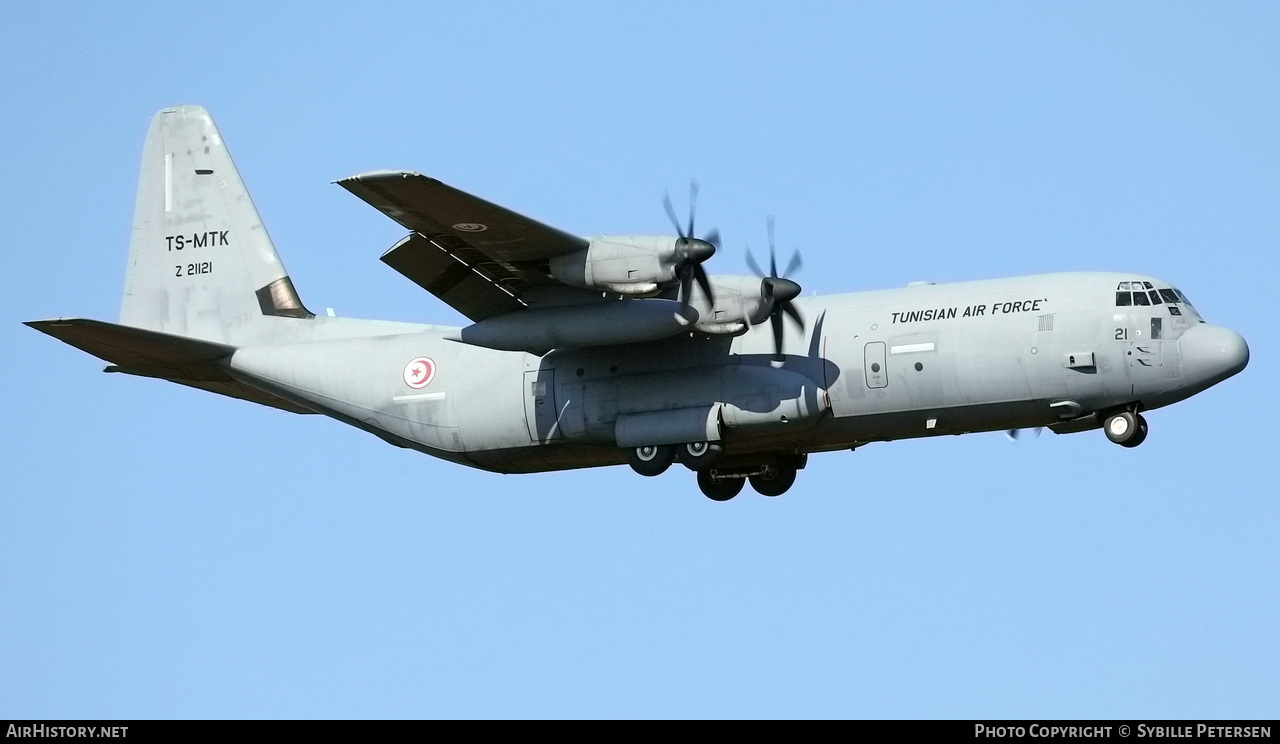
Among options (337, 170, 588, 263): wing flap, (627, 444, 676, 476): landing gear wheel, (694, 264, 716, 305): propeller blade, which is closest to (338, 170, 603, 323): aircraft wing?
(337, 170, 588, 263): wing flap

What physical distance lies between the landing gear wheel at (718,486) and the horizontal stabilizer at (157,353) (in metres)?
6.16

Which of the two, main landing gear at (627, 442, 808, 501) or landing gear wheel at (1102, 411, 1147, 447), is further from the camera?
main landing gear at (627, 442, 808, 501)

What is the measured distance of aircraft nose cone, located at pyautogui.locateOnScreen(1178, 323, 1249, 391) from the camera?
2122cm

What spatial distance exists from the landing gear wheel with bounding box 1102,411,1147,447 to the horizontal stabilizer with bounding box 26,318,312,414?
11.9 m

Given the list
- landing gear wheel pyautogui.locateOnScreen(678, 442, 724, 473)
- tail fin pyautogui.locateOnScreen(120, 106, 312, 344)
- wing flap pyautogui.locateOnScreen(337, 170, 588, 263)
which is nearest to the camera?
wing flap pyautogui.locateOnScreen(337, 170, 588, 263)

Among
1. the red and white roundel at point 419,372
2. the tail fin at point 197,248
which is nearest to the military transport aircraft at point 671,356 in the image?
the red and white roundel at point 419,372

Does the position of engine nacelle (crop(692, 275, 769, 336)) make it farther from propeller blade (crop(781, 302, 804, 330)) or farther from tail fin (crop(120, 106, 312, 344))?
tail fin (crop(120, 106, 312, 344))

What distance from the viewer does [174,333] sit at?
26875mm

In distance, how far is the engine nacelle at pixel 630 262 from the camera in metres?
21.2

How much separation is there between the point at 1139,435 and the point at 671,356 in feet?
19.8

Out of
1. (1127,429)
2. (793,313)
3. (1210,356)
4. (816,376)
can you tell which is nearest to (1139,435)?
(1127,429)

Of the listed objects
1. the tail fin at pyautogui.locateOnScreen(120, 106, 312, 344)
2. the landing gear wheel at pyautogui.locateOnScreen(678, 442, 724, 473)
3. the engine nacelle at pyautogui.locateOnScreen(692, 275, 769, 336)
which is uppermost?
the tail fin at pyautogui.locateOnScreen(120, 106, 312, 344)
